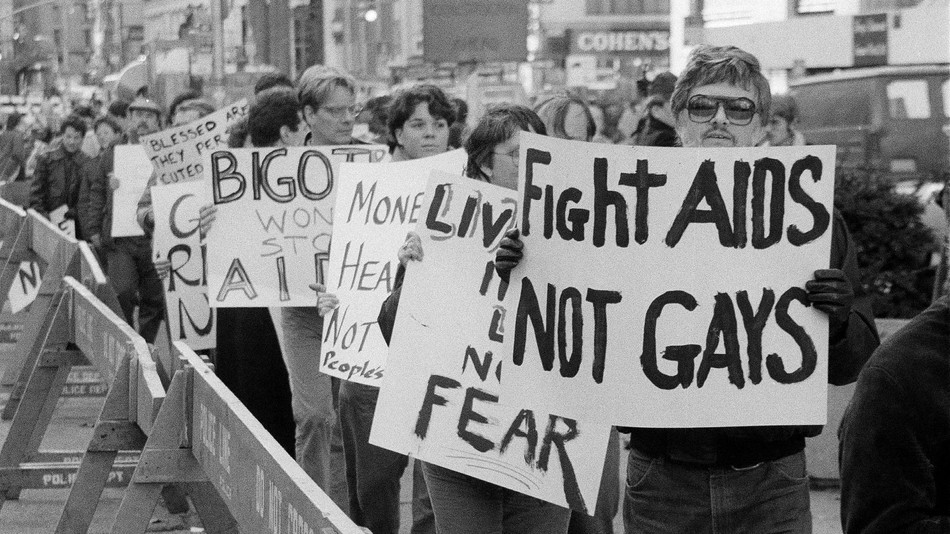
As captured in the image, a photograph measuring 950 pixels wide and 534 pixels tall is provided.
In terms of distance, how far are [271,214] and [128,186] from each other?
4636 mm

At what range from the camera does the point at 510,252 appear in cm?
361

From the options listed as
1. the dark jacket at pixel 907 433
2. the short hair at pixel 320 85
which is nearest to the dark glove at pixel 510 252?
the dark jacket at pixel 907 433

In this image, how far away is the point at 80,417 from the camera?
10.2 metres

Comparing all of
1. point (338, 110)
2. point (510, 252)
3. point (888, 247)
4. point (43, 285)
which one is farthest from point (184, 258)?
point (510, 252)

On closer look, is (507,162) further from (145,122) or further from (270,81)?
(145,122)

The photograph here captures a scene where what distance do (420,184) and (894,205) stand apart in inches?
146

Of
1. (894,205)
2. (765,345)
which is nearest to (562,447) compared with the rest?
(765,345)

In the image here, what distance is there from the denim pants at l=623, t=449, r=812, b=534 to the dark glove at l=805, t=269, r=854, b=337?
1.22 ft

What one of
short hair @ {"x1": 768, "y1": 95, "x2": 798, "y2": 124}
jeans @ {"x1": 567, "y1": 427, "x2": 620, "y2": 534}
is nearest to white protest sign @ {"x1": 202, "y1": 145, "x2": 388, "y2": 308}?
jeans @ {"x1": 567, "y1": 427, "x2": 620, "y2": 534}

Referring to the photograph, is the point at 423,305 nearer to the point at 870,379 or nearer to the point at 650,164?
the point at 650,164

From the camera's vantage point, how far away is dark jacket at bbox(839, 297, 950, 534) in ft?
7.95

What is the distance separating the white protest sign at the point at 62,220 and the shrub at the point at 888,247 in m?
6.91

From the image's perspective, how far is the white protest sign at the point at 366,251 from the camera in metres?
5.49

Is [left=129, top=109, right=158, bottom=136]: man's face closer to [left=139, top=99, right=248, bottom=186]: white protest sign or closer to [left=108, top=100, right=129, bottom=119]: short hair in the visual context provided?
[left=139, top=99, right=248, bottom=186]: white protest sign
